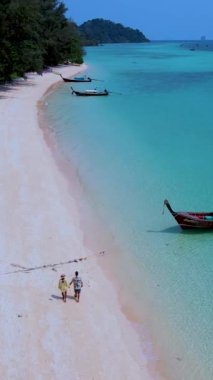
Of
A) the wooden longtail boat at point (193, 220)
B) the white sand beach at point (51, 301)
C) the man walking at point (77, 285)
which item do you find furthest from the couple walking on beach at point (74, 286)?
the wooden longtail boat at point (193, 220)

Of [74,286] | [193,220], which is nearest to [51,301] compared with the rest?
[74,286]

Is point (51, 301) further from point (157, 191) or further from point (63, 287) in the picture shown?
point (157, 191)

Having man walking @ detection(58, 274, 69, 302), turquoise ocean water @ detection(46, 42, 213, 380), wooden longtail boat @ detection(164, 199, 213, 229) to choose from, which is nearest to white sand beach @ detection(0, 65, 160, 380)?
man walking @ detection(58, 274, 69, 302)

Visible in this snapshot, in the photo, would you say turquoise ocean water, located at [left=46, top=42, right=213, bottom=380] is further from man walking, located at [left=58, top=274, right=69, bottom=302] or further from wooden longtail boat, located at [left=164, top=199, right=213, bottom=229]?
man walking, located at [left=58, top=274, right=69, bottom=302]

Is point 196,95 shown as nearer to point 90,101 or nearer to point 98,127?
point 90,101

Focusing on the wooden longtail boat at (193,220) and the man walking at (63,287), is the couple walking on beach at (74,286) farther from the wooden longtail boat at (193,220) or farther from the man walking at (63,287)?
the wooden longtail boat at (193,220)
